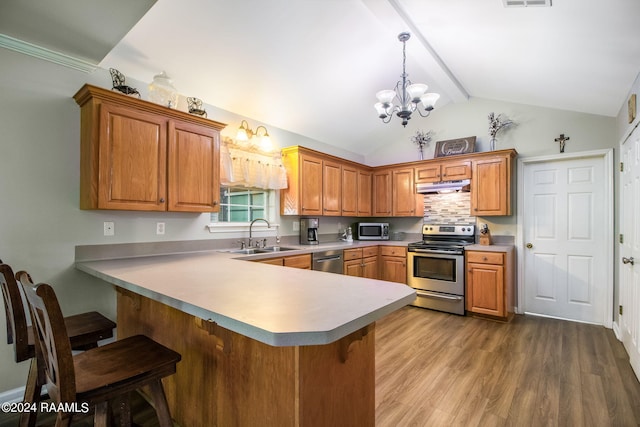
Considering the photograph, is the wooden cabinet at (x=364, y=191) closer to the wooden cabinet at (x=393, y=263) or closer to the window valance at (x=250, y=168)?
the wooden cabinet at (x=393, y=263)

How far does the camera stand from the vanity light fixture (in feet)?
11.4

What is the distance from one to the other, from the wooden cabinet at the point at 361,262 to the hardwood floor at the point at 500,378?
0.90 m

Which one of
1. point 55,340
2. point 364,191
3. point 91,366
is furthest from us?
point 364,191

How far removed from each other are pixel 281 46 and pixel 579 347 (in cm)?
408

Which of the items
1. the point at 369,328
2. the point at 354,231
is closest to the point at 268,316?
the point at 369,328

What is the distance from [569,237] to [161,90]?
15.8 feet

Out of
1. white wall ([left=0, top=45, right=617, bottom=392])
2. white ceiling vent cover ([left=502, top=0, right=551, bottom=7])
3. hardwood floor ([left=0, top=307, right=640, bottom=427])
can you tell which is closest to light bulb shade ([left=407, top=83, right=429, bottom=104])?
white ceiling vent cover ([left=502, top=0, right=551, bottom=7])

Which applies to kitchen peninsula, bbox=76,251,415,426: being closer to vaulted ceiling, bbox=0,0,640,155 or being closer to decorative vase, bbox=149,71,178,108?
decorative vase, bbox=149,71,178,108

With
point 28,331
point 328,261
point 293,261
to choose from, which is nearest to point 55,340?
point 28,331

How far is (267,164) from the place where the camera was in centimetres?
379

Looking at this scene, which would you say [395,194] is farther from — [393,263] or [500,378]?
[500,378]

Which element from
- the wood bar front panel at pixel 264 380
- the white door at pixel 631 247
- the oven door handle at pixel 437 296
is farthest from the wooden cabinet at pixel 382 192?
the wood bar front panel at pixel 264 380

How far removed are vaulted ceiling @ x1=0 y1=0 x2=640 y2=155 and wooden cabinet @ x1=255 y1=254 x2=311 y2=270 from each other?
1747 millimetres

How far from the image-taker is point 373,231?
5.14 m
